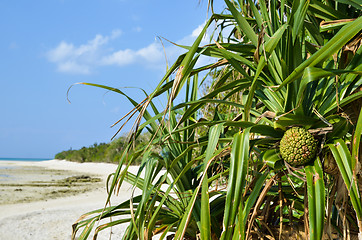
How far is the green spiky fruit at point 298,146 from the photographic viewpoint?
1168 mm

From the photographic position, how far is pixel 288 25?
1.12m

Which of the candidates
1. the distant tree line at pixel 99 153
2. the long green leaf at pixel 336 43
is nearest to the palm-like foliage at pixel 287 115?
the long green leaf at pixel 336 43

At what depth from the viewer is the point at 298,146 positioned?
1165mm

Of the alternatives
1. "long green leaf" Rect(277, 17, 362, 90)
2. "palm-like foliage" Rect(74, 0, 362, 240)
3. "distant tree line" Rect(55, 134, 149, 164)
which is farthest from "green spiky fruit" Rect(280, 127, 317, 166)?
"distant tree line" Rect(55, 134, 149, 164)

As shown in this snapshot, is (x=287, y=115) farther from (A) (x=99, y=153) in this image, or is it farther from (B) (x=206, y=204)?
(A) (x=99, y=153)

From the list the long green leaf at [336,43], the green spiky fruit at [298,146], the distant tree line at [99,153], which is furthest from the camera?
the distant tree line at [99,153]

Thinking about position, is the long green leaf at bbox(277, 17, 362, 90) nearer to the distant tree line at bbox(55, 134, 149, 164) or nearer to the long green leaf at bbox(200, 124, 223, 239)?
the long green leaf at bbox(200, 124, 223, 239)

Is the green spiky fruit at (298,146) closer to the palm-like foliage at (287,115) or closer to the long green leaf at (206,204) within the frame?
the palm-like foliage at (287,115)

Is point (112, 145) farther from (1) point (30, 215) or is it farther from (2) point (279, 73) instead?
(2) point (279, 73)

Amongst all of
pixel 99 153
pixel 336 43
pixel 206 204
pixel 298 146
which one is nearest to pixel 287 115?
pixel 298 146

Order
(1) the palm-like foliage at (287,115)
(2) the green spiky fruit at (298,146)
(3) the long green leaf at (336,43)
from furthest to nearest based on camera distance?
(2) the green spiky fruit at (298,146) → (1) the palm-like foliage at (287,115) → (3) the long green leaf at (336,43)

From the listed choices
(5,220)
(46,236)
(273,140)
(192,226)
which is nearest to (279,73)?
(273,140)

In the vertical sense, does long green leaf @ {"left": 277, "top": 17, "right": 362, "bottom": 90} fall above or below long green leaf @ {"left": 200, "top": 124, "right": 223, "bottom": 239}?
above

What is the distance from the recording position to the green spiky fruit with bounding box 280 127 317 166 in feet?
3.83
